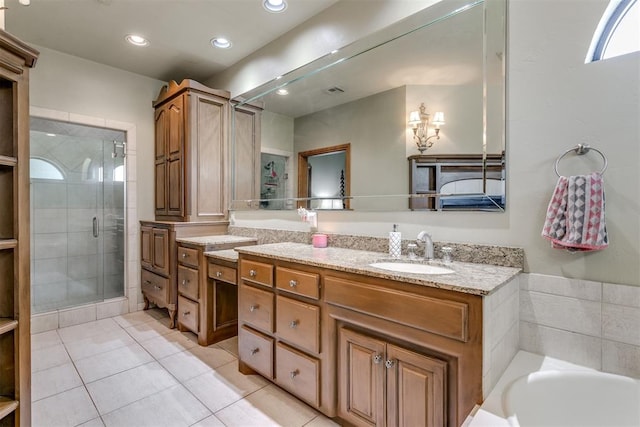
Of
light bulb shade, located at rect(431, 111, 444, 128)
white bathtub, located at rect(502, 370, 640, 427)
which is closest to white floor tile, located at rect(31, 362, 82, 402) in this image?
white bathtub, located at rect(502, 370, 640, 427)

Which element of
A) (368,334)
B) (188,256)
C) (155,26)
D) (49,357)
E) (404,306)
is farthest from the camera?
(188,256)

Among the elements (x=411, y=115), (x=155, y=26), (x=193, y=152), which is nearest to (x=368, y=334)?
(x=411, y=115)

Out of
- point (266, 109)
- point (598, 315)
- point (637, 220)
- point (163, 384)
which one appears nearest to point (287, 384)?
point (163, 384)

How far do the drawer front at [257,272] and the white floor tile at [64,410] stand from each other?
1131 mm

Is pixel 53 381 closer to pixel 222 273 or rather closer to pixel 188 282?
pixel 188 282

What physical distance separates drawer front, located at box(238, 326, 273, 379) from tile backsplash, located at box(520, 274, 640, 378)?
140 centimetres

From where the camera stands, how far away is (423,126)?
1830 millimetres

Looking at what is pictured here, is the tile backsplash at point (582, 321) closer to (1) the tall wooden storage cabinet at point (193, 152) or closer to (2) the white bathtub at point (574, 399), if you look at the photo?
(2) the white bathtub at point (574, 399)

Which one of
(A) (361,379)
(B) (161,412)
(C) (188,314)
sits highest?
(A) (361,379)

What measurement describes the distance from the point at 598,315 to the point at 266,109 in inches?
107

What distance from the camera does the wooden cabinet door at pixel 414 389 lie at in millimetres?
1228

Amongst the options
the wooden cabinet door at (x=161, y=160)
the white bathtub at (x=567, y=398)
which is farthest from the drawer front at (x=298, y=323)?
the wooden cabinet door at (x=161, y=160)

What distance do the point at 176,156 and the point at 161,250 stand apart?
97 centimetres

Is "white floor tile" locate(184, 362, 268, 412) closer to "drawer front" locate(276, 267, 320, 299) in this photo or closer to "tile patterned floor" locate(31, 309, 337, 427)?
"tile patterned floor" locate(31, 309, 337, 427)
